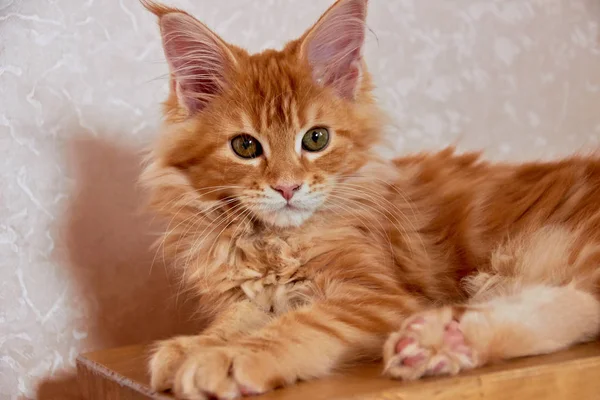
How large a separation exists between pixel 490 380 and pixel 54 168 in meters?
1.12

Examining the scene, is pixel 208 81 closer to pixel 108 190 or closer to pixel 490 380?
pixel 108 190

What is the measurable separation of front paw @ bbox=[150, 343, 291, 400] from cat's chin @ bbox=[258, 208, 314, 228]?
357 mm

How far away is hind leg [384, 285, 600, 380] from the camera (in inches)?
39.0

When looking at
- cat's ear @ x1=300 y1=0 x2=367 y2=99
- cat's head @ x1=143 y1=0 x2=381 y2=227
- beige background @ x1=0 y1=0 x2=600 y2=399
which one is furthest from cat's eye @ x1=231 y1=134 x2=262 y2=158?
beige background @ x1=0 y1=0 x2=600 y2=399

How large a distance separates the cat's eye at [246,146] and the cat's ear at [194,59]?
0.42 ft

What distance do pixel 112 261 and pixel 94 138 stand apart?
30 centimetres

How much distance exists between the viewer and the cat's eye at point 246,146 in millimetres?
1373

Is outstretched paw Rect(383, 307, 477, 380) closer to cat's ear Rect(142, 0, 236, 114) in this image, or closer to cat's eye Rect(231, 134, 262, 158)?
cat's eye Rect(231, 134, 262, 158)

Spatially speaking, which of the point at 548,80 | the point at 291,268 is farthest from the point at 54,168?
the point at 548,80

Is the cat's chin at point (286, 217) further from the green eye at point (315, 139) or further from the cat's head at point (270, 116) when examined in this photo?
the green eye at point (315, 139)

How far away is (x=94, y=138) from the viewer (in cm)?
167

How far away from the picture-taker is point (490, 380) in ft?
3.05

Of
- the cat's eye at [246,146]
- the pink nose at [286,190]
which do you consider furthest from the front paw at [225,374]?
the cat's eye at [246,146]

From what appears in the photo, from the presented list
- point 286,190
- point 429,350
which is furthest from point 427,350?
point 286,190
